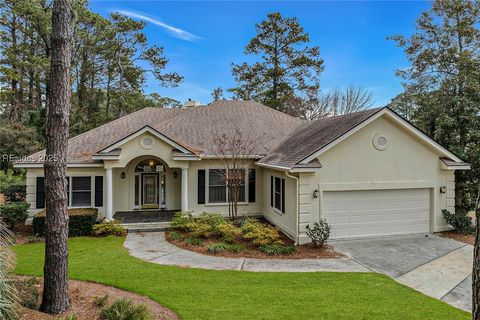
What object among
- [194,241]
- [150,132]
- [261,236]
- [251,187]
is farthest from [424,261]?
[150,132]

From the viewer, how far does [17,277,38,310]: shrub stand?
202 inches

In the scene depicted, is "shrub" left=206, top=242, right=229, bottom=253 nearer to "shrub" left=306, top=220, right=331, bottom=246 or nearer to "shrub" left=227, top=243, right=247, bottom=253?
"shrub" left=227, top=243, right=247, bottom=253

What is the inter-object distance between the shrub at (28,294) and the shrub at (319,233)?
7.87 m

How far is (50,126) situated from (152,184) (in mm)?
10535

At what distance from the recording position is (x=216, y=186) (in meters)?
14.6

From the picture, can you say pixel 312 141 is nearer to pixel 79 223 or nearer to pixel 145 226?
pixel 145 226

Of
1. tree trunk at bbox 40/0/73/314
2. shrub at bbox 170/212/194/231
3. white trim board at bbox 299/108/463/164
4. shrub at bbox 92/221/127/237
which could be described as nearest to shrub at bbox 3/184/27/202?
shrub at bbox 92/221/127/237

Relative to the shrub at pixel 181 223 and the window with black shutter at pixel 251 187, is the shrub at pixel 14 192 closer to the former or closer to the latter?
the shrub at pixel 181 223

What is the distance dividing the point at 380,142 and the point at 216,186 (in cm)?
757

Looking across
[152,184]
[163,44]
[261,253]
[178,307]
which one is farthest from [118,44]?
[178,307]

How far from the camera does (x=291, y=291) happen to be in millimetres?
6652

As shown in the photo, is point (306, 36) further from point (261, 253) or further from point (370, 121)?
point (261, 253)

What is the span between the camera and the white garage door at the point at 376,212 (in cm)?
1097

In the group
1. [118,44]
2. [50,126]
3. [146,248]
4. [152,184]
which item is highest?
[118,44]
